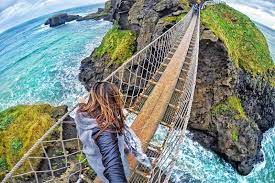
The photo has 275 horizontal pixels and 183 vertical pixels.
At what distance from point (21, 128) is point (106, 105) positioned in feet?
27.5

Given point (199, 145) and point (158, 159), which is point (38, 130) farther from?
point (158, 159)

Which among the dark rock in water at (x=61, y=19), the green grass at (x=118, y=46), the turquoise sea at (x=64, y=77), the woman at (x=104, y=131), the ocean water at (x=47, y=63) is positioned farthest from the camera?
the dark rock in water at (x=61, y=19)

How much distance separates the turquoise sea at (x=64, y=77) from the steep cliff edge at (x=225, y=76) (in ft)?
1.53

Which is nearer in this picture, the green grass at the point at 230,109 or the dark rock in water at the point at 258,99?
the green grass at the point at 230,109

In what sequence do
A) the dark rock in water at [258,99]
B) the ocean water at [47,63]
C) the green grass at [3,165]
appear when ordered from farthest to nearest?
1. the ocean water at [47,63]
2. the dark rock in water at [258,99]
3. the green grass at [3,165]

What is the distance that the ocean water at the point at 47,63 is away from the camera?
18000 millimetres

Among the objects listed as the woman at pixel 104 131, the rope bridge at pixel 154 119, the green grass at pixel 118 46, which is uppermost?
the woman at pixel 104 131

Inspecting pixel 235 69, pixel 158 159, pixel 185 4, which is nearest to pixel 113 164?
pixel 158 159

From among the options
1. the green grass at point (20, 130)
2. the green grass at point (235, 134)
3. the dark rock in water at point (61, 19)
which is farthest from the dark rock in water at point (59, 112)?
the dark rock in water at point (61, 19)

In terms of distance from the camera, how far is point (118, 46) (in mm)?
16172

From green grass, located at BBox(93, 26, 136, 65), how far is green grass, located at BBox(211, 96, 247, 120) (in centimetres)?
452

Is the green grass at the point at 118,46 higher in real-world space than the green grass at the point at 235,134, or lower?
higher

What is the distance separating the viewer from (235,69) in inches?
507

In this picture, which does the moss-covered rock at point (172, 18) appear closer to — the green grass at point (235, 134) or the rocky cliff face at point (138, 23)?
the rocky cliff face at point (138, 23)
